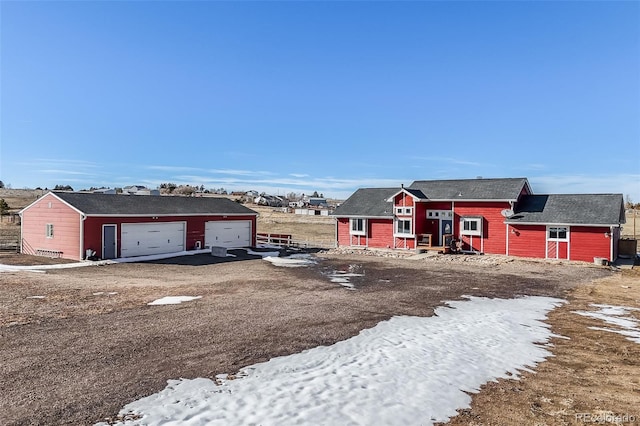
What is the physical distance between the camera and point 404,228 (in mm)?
30062

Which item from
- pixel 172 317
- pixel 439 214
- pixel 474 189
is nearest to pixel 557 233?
pixel 474 189

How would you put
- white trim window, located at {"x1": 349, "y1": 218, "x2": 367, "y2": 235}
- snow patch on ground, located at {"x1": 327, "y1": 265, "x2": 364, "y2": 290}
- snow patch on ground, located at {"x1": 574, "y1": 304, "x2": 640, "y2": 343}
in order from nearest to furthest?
snow patch on ground, located at {"x1": 574, "y1": 304, "x2": 640, "y2": 343}, snow patch on ground, located at {"x1": 327, "y1": 265, "x2": 364, "y2": 290}, white trim window, located at {"x1": 349, "y1": 218, "x2": 367, "y2": 235}

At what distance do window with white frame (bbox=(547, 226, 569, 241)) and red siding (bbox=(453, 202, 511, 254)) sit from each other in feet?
8.59

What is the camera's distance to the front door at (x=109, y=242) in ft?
77.7

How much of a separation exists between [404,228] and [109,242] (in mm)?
19393

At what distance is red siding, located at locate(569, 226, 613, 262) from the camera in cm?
2338

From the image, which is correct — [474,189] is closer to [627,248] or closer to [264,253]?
[627,248]

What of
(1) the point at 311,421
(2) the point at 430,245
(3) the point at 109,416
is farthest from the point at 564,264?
(3) the point at 109,416

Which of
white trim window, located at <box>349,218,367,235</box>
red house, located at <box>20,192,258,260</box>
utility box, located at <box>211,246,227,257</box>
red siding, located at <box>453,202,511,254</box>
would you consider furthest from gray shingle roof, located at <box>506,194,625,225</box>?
red house, located at <box>20,192,258,260</box>

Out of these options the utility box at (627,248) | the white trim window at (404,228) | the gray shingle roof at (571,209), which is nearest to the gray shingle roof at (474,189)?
the gray shingle roof at (571,209)

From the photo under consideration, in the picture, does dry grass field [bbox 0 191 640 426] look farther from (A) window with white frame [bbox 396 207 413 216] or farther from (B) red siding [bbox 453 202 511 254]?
(A) window with white frame [bbox 396 207 413 216]

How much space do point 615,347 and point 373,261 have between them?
16.6 meters

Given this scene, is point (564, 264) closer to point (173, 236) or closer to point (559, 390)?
point (559, 390)

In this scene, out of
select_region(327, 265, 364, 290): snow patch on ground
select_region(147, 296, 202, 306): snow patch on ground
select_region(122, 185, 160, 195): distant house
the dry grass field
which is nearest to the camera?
the dry grass field
